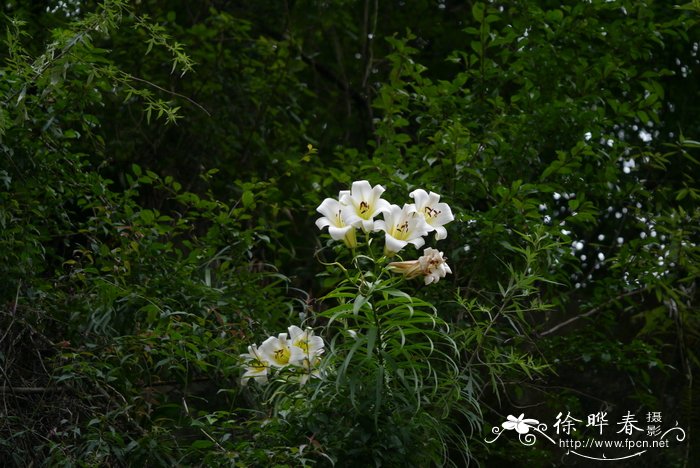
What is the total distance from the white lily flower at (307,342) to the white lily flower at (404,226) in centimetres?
33

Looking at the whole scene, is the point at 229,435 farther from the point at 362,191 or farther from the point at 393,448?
the point at 362,191

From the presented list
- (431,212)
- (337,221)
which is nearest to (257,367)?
(337,221)

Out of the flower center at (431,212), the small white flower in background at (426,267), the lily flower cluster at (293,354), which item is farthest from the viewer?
the lily flower cluster at (293,354)

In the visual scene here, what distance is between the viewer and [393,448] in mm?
2291

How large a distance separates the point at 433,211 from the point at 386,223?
0.13 metres

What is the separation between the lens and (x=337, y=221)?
228 centimetres

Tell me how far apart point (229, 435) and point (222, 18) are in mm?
2463

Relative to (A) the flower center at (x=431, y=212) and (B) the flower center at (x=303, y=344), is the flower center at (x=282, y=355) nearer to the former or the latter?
(B) the flower center at (x=303, y=344)

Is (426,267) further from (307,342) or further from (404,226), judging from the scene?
(307,342)

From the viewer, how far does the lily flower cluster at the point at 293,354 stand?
2.42 m

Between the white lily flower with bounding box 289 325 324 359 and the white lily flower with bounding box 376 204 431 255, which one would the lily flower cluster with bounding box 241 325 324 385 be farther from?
the white lily flower with bounding box 376 204 431 255

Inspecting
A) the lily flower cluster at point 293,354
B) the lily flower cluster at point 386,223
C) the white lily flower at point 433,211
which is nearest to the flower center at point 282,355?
the lily flower cluster at point 293,354

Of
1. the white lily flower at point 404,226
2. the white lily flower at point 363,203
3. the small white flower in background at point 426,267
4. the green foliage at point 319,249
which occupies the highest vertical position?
the white lily flower at point 363,203

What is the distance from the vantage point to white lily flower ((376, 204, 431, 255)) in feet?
7.39
